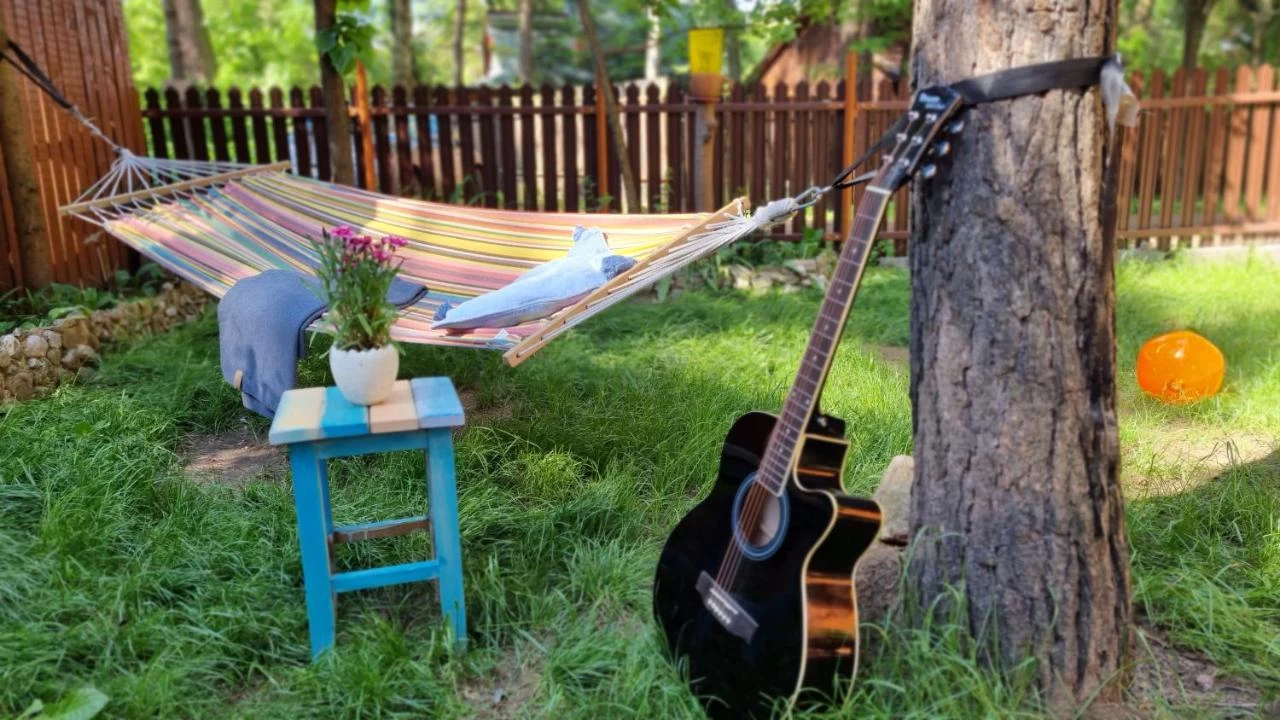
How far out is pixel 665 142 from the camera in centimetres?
601

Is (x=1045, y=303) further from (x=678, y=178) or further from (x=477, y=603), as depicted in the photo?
(x=678, y=178)

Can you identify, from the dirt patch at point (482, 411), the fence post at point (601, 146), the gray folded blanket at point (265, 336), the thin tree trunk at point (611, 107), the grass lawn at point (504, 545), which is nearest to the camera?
the grass lawn at point (504, 545)

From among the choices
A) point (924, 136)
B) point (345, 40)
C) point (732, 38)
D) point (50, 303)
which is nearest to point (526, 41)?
point (732, 38)

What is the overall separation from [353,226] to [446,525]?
203cm

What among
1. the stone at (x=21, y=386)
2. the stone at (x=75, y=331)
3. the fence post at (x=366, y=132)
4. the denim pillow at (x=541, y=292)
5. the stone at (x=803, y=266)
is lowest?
the stone at (x=803, y=266)

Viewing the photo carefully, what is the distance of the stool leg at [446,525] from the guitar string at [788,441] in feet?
1.87

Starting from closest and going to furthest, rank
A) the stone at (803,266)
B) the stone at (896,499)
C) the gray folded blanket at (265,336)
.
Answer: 1. the stone at (896,499)
2. the gray folded blanket at (265,336)
3. the stone at (803,266)

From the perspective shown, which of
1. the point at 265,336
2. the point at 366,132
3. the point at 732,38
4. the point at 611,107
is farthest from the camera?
the point at 732,38

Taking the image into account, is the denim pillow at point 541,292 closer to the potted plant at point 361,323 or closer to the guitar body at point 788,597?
the potted plant at point 361,323

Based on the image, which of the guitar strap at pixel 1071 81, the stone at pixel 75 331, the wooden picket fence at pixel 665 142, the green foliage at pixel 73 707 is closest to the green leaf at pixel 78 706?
the green foliage at pixel 73 707

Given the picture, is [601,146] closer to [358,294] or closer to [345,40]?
[345,40]

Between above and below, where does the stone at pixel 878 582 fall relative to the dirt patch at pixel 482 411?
above

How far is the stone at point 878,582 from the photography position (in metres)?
1.87

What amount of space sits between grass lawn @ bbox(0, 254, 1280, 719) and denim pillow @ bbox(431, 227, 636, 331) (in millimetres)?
354
